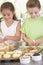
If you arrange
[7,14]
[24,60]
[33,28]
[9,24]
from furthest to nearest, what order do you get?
[9,24] → [7,14] → [33,28] → [24,60]

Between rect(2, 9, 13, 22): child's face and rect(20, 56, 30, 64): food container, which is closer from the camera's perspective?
rect(20, 56, 30, 64): food container

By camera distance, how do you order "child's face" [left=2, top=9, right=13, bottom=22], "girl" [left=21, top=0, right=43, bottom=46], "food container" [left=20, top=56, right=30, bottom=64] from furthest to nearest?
"child's face" [left=2, top=9, right=13, bottom=22]
"girl" [left=21, top=0, right=43, bottom=46]
"food container" [left=20, top=56, right=30, bottom=64]

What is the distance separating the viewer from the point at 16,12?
2543mm

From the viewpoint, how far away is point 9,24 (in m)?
2.32

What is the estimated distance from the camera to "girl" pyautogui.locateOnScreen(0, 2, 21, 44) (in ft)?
7.16

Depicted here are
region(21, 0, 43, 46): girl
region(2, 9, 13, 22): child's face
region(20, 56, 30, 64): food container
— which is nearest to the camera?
region(20, 56, 30, 64): food container

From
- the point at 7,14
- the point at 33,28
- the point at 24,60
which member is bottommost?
the point at 24,60

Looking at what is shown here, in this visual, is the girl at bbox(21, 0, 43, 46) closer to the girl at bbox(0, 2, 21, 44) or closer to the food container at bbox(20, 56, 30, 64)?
the girl at bbox(0, 2, 21, 44)

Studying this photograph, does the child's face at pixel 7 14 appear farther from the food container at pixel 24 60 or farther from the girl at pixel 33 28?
the food container at pixel 24 60

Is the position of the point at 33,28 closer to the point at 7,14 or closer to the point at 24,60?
the point at 7,14

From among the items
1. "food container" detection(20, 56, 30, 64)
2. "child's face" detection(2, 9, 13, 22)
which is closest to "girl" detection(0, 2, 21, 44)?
"child's face" detection(2, 9, 13, 22)

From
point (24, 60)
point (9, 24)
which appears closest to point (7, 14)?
point (9, 24)

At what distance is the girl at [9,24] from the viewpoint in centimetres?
218

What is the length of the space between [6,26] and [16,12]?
12.5 inches
